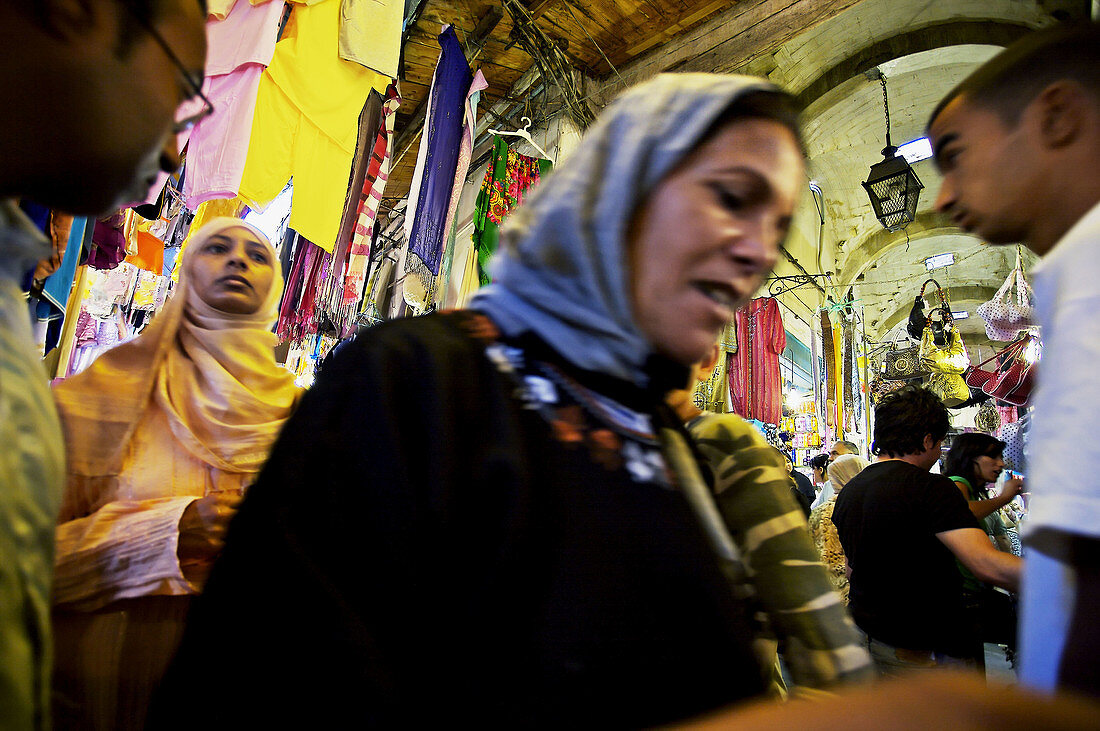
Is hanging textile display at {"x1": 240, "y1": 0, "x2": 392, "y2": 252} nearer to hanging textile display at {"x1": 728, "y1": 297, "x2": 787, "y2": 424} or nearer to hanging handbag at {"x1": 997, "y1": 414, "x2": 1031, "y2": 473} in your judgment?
hanging textile display at {"x1": 728, "y1": 297, "x2": 787, "y2": 424}

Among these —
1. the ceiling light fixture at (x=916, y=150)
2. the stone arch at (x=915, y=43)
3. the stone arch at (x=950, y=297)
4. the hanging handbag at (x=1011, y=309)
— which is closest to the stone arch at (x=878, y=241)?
the ceiling light fixture at (x=916, y=150)

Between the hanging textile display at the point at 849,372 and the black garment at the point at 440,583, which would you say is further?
the hanging textile display at the point at 849,372

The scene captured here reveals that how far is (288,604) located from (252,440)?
1238mm

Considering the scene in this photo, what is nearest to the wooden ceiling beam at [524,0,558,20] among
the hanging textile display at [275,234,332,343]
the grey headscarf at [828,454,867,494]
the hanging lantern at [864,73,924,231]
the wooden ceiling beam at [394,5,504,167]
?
the wooden ceiling beam at [394,5,504,167]

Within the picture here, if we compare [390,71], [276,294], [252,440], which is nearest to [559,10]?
[390,71]

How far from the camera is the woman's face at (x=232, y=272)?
184 cm

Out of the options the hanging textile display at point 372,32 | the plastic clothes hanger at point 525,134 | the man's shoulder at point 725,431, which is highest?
the plastic clothes hanger at point 525,134

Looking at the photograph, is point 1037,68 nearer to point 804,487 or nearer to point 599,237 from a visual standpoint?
point 599,237

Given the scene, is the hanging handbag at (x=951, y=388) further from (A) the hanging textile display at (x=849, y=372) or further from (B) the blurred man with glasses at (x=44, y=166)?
(B) the blurred man with glasses at (x=44, y=166)

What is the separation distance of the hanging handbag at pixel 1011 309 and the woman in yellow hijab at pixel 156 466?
5238 millimetres

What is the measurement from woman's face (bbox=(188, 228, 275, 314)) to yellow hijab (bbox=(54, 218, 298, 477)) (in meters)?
0.02

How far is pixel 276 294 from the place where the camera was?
213 cm

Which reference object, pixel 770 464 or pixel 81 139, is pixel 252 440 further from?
pixel 770 464

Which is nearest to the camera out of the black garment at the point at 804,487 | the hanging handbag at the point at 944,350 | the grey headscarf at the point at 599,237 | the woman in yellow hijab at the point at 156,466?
the grey headscarf at the point at 599,237
